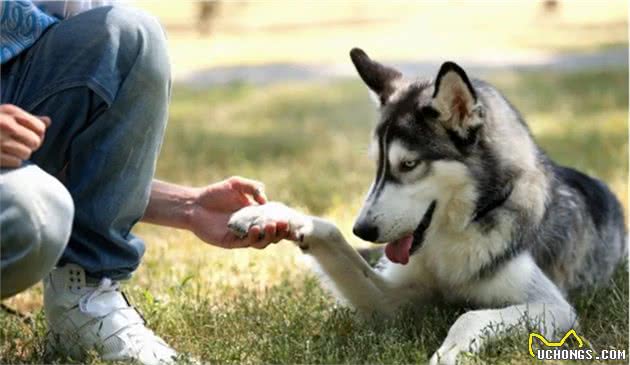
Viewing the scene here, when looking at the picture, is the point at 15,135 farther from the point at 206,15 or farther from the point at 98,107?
the point at 206,15

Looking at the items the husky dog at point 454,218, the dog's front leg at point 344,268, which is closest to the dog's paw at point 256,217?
the husky dog at point 454,218

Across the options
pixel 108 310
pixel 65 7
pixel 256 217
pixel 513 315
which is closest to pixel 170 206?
pixel 256 217

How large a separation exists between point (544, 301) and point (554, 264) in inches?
13.0

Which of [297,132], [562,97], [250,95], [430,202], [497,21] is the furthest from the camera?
[497,21]

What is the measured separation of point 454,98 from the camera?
3600 mm

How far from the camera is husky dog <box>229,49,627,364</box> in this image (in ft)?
11.8

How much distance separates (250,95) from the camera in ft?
33.8

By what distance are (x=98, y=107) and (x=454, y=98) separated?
4.00 feet

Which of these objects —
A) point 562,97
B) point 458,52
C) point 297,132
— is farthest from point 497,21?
point 297,132

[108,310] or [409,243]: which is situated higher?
[409,243]

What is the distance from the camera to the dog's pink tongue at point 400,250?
3695 millimetres

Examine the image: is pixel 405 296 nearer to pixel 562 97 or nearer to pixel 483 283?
pixel 483 283

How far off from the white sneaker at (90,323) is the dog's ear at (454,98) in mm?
1244

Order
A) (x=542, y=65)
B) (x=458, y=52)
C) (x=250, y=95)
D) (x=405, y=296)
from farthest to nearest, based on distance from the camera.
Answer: (x=458, y=52)
(x=542, y=65)
(x=250, y=95)
(x=405, y=296)
